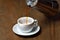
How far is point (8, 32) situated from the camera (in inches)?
41.3

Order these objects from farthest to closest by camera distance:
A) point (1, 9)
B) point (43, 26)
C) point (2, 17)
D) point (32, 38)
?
1. point (1, 9)
2. point (2, 17)
3. point (43, 26)
4. point (32, 38)

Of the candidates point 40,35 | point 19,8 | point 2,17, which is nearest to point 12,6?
point 19,8

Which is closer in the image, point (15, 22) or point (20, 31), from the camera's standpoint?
point (20, 31)

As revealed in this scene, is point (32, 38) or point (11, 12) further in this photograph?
point (11, 12)

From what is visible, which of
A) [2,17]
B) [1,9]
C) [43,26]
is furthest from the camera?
[1,9]

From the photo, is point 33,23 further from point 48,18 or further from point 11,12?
point 11,12

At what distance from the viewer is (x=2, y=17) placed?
4.00 ft

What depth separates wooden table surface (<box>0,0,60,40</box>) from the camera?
1013 millimetres

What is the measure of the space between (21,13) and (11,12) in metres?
0.08

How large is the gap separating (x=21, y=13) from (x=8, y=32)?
10.4 inches

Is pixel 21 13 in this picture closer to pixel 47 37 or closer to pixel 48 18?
pixel 48 18

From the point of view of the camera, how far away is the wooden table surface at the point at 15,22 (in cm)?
101

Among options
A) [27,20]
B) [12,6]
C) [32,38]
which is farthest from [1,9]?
[32,38]

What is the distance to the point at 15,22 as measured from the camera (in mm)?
1152
